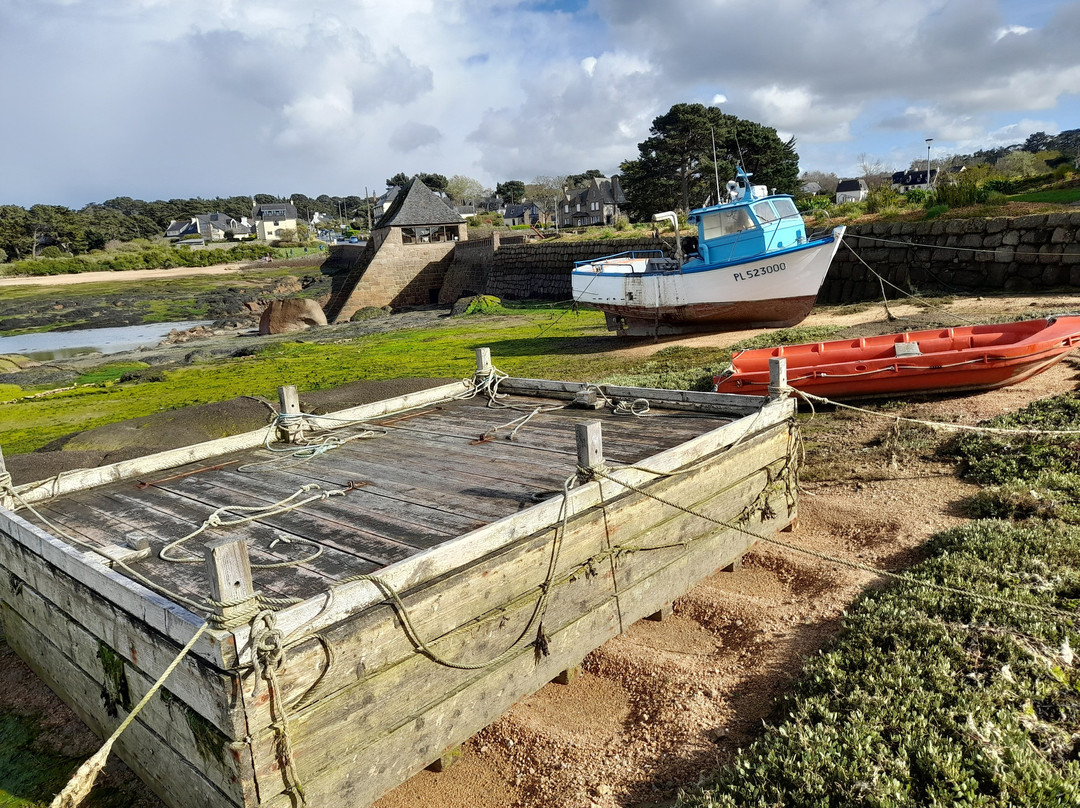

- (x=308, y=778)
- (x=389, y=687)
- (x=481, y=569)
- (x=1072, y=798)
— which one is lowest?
(x=1072, y=798)

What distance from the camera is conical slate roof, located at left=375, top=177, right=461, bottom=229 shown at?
139 ft

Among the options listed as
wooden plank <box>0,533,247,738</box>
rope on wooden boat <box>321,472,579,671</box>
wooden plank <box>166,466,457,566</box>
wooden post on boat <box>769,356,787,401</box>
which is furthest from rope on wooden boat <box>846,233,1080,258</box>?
wooden plank <box>0,533,247,738</box>

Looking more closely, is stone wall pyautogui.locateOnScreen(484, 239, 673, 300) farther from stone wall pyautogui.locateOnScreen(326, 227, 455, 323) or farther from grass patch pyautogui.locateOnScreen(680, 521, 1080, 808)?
grass patch pyautogui.locateOnScreen(680, 521, 1080, 808)

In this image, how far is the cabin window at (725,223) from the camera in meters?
17.1

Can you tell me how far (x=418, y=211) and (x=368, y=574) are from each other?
1653 inches

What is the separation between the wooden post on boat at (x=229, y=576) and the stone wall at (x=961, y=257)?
17.4 m

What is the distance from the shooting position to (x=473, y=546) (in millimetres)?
3893

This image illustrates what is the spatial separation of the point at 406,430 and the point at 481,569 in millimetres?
3482

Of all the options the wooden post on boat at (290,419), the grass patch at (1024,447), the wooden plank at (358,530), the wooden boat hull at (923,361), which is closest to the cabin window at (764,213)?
the wooden boat hull at (923,361)

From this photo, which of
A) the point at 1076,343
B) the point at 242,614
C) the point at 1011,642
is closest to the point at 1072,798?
the point at 1011,642

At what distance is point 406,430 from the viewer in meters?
7.21

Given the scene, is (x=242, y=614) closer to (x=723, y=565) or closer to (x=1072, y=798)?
(x=1072, y=798)

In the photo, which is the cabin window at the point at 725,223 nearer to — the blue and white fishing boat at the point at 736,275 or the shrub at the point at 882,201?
the blue and white fishing boat at the point at 736,275

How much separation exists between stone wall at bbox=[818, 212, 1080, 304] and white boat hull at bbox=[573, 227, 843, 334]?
7.67 ft
